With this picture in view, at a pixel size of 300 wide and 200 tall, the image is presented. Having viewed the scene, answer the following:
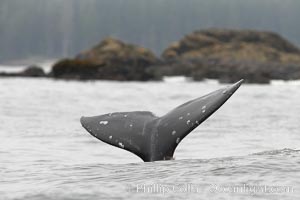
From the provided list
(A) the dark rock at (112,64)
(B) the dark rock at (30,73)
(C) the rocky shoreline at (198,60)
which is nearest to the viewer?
(A) the dark rock at (112,64)

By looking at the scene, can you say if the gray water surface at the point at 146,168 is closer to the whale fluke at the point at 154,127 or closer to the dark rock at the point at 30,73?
the whale fluke at the point at 154,127

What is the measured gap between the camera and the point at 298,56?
3893 inches

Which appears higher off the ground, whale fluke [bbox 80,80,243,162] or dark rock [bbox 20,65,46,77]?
dark rock [bbox 20,65,46,77]

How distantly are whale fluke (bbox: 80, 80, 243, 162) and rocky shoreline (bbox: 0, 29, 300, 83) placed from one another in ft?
172

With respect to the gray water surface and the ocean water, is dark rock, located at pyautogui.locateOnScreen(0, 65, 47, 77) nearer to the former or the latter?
the ocean water

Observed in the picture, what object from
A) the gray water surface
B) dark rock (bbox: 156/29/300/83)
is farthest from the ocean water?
dark rock (bbox: 156/29/300/83)

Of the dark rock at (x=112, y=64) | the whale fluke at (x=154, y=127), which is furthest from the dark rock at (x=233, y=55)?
the whale fluke at (x=154, y=127)

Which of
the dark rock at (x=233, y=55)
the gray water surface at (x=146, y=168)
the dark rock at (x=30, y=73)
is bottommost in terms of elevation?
the gray water surface at (x=146, y=168)

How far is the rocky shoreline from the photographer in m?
65.0

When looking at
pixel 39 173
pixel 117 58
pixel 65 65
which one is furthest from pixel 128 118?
pixel 117 58

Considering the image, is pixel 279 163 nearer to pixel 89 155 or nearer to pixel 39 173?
pixel 39 173

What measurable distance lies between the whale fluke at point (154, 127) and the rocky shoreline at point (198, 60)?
52.5 m

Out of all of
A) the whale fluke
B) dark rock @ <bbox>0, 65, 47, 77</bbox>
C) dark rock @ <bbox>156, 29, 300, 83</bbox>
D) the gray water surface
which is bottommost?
the gray water surface

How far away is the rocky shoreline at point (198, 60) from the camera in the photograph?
2559 inches
